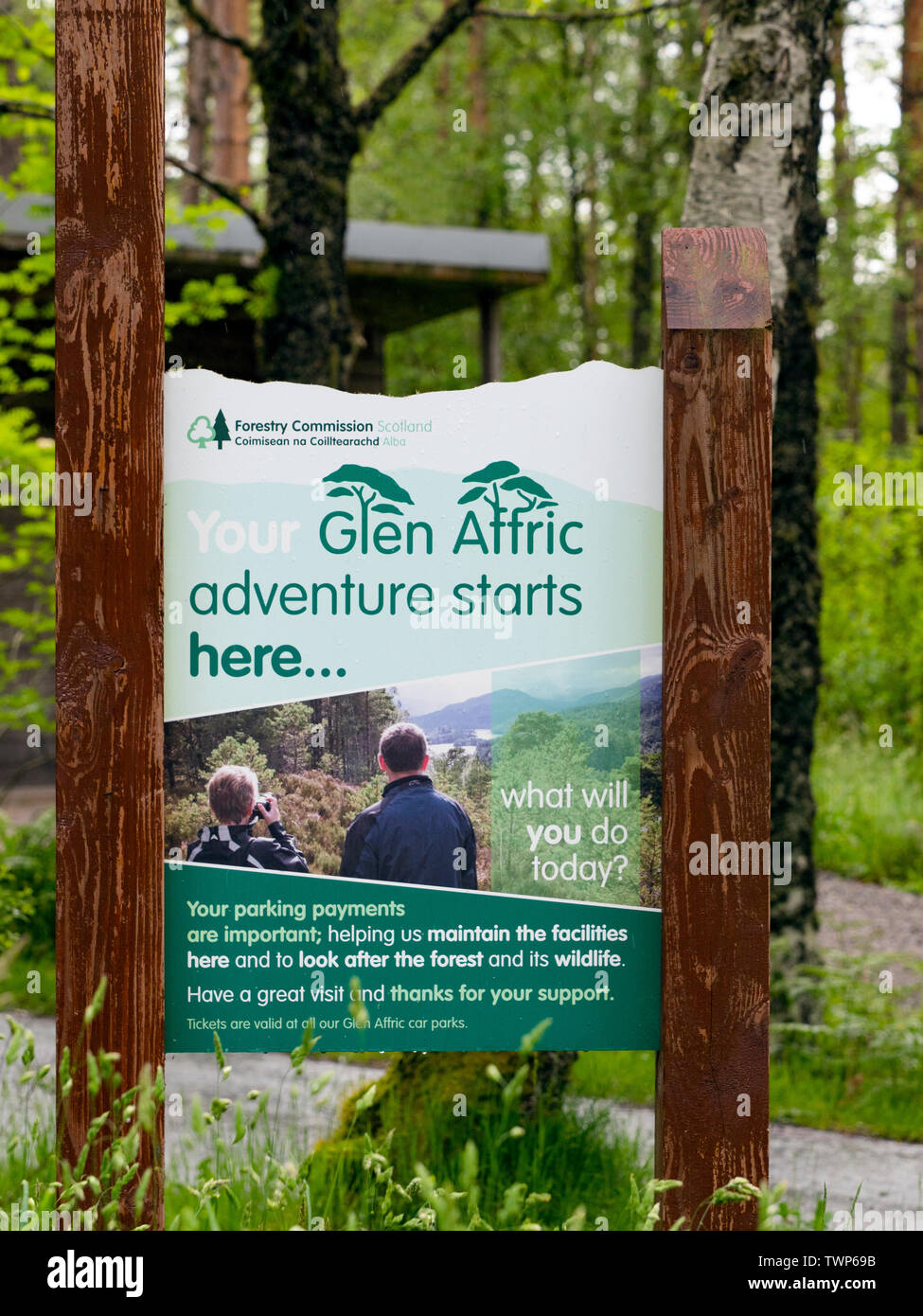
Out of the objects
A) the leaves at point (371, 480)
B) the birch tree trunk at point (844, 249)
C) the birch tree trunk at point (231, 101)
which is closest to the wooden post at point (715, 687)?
the leaves at point (371, 480)

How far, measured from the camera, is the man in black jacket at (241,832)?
258 cm

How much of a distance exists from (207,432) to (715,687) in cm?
120

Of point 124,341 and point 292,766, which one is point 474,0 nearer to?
point 124,341

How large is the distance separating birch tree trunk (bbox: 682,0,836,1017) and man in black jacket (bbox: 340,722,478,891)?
2.42 metres

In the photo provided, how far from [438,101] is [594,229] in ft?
17.2

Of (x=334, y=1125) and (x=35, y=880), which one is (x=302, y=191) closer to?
(x=35, y=880)

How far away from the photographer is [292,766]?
2588 mm

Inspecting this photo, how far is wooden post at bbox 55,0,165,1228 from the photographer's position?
2484 millimetres

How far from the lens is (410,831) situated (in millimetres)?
2584

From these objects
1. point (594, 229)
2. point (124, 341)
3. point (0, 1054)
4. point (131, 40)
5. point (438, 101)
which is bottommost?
point (0, 1054)

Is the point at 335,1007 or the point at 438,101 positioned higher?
the point at 438,101

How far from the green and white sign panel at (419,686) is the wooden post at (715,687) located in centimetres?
8

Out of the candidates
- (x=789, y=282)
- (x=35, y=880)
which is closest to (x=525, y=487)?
(x=789, y=282)
